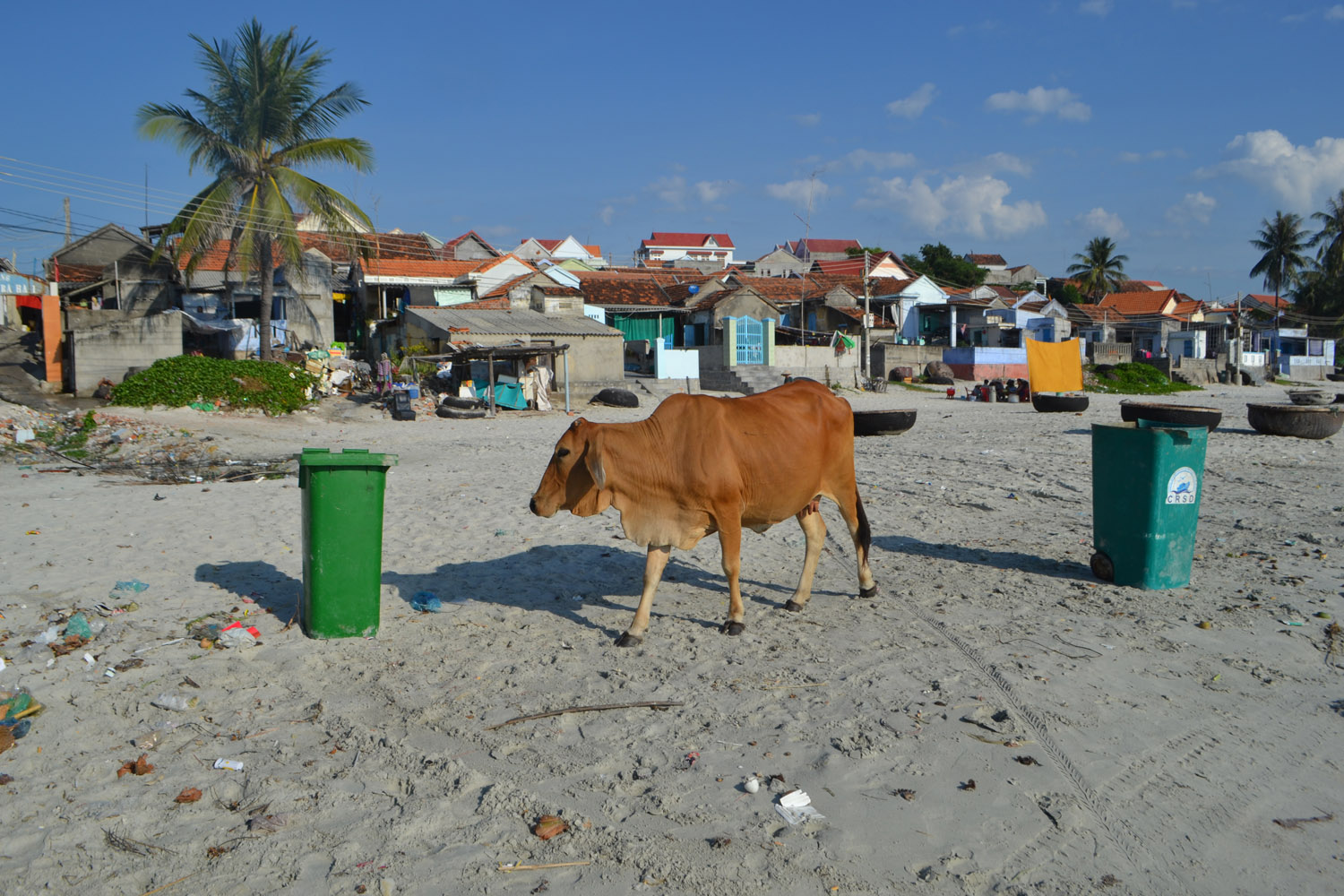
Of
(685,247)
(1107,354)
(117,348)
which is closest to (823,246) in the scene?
(685,247)

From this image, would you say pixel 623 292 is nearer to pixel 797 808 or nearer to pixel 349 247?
pixel 349 247

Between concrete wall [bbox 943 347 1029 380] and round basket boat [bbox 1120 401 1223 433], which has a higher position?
concrete wall [bbox 943 347 1029 380]

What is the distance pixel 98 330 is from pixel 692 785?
27.5 meters

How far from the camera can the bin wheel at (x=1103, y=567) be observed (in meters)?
6.70

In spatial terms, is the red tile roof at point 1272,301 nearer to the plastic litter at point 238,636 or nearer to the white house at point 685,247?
the white house at point 685,247

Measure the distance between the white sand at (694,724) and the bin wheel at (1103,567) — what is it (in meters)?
0.15

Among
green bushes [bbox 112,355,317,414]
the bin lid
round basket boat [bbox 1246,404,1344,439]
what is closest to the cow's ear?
the bin lid

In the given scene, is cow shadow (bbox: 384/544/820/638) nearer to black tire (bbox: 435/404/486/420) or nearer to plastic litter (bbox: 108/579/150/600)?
plastic litter (bbox: 108/579/150/600)

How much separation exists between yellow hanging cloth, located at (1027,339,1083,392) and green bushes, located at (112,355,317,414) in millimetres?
25183

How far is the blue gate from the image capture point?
3447 centimetres

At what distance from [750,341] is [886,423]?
17.9 meters

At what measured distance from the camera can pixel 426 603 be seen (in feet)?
20.7

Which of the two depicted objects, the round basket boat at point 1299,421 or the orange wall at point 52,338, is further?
the orange wall at point 52,338

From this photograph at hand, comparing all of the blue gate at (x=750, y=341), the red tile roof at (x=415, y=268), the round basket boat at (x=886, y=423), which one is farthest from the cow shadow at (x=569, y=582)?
the red tile roof at (x=415, y=268)
